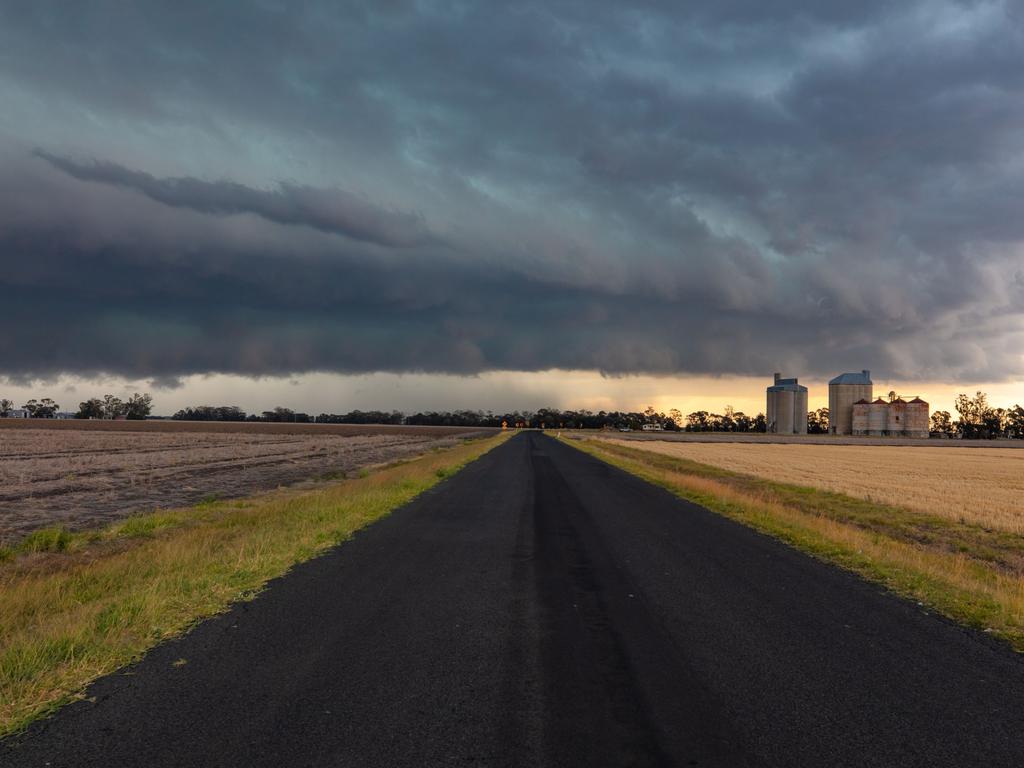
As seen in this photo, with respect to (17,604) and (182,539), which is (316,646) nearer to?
(17,604)

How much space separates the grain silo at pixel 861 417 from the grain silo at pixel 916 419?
10480 millimetres

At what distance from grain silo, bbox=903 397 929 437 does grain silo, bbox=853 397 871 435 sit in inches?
413

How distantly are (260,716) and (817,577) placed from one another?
30.3 feet

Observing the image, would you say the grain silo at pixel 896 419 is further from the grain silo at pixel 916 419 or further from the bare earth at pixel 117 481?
the bare earth at pixel 117 481

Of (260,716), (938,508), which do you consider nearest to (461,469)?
(938,508)

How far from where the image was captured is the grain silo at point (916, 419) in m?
183

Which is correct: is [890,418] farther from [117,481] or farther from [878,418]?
[117,481]

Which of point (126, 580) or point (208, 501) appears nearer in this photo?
point (126, 580)

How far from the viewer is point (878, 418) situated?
19112 centimetres

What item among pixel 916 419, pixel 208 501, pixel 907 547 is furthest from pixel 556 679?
pixel 916 419

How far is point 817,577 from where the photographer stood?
1112 centimetres

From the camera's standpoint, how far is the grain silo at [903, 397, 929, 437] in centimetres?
18338

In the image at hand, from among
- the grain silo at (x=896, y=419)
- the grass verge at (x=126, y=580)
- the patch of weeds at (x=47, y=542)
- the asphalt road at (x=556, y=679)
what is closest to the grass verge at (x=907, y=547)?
the asphalt road at (x=556, y=679)

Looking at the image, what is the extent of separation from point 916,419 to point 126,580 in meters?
212
